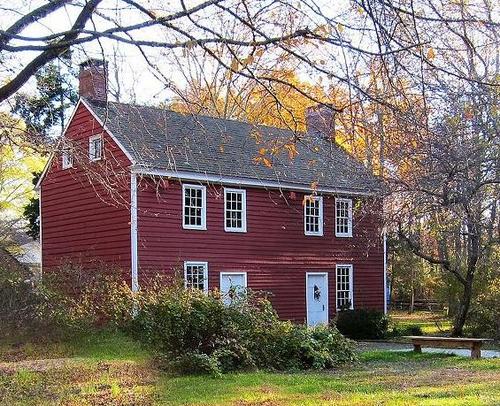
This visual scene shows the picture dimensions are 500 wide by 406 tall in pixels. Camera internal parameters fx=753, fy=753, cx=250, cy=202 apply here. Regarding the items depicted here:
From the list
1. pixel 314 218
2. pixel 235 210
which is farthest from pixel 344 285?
pixel 235 210

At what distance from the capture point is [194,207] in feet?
79.5

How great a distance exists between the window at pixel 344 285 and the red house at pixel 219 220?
0.13 ft

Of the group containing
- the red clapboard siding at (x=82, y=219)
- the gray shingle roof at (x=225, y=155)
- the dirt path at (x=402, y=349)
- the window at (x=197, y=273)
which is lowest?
the dirt path at (x=402, y=349)

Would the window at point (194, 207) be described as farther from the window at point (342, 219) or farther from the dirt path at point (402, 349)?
the dirt path at point (402, 349)

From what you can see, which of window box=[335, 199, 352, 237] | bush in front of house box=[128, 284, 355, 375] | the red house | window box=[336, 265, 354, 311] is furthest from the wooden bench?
window box=[335, 199, 352, 237]

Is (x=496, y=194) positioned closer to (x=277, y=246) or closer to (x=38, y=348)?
(x=277, y=246)

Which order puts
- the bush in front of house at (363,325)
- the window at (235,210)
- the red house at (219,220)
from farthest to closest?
the bush in front of house at (363,325) → the window at (235,210) → the red house at (219,220)

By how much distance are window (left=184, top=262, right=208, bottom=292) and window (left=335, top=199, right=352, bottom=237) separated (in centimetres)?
640

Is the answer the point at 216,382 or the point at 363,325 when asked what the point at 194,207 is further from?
the point at 216,382

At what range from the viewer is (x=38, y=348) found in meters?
16.6

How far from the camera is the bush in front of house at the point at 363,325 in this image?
25.7m

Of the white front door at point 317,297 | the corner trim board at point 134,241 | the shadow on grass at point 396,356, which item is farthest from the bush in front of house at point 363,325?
the corner trim board at point 134,241

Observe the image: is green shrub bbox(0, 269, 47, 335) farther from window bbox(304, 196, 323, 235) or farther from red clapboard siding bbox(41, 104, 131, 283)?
window bbox(304, 196, 323, 235)

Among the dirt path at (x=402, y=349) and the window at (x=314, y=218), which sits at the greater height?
the window at (x=314, y=218)
